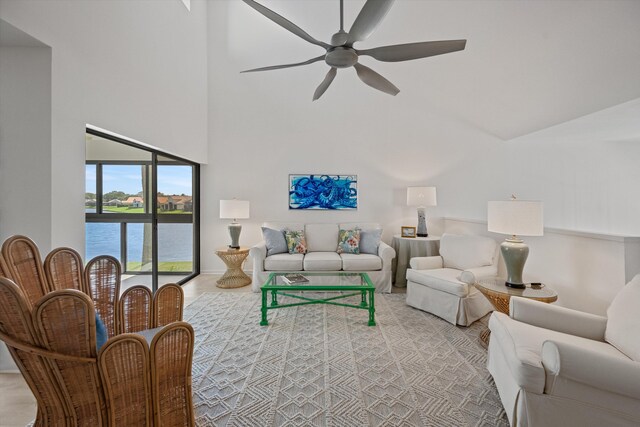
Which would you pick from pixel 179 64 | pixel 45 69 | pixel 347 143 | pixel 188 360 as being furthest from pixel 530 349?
pixel 179 64

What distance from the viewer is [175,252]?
417 centimetres

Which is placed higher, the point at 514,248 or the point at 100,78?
the point at 100,78

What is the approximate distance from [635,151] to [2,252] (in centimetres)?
677

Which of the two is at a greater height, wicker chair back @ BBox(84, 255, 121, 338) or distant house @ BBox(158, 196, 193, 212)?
distant house @ BBox(158, 196, 193, 212)

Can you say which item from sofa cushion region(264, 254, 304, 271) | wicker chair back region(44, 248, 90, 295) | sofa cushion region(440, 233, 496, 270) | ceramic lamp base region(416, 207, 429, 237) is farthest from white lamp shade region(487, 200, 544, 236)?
wicker chair back region(44, 248, 90, 295)

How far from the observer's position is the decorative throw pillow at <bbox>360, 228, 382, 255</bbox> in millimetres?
4172

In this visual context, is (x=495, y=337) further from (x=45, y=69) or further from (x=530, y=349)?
(x=45, y=69)

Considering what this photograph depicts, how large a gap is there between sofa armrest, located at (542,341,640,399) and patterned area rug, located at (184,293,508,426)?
0.60m

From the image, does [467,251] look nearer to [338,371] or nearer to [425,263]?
[425,263]

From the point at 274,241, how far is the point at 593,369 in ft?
11.3

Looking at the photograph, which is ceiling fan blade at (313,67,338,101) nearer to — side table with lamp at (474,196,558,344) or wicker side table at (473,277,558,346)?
side table with lamp at (474,196,558,344)

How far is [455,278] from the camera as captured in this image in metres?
2.93

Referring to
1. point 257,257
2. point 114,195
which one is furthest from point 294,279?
point 114,195

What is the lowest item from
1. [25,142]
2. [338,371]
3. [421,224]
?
[338,371]
